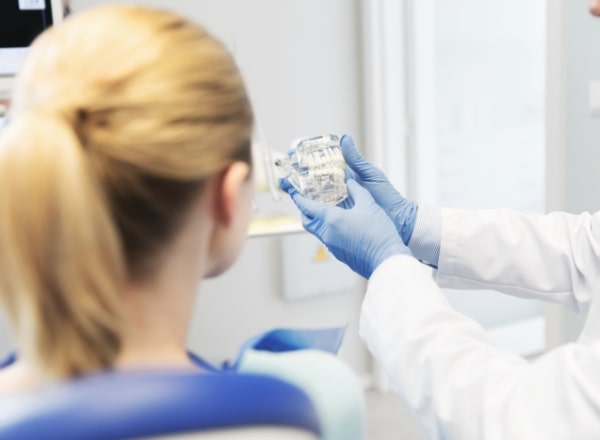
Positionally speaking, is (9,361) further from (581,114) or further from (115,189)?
(581,114)

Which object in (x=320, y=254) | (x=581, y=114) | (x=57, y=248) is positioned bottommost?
(x=320, y=254)

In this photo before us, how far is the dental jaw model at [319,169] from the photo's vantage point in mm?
1146

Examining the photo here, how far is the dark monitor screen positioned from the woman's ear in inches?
50.3

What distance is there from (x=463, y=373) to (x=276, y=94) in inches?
62.6

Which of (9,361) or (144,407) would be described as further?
(9,361)

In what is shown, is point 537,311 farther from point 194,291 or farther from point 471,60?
point 194,291

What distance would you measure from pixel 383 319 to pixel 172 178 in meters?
0.43

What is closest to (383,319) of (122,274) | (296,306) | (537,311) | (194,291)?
(194,291)

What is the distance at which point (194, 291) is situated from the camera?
678mm

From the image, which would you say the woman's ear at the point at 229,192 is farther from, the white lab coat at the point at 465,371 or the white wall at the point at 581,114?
the white wall at the point at 581,114

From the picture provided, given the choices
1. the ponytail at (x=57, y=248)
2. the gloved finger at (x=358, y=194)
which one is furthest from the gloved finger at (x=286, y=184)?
the ponytail at (x=57, y=248)

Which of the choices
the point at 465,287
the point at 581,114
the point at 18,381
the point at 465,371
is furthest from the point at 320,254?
the point at 18,381

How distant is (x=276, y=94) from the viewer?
2.28 metres

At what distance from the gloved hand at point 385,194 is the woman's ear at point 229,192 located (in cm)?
64
